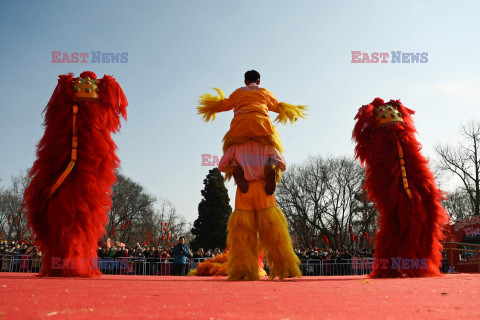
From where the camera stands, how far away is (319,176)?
1390 inches

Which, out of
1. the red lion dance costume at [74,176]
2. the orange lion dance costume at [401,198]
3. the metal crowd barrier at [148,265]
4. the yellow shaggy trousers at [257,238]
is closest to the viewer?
the yellow shaggy trousers at [257,238]

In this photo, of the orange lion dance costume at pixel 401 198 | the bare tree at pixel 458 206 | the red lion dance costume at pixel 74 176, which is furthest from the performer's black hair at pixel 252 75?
the bare tree at pixel 458 206

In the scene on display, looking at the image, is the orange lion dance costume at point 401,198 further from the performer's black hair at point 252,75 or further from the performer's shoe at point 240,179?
the performer's shoe at point 240,179

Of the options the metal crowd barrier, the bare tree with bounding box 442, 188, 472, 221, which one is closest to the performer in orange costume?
the metal crowd barrier

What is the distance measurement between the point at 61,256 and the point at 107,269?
9.43 meters

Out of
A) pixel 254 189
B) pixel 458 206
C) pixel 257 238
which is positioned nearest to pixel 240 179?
pixel 254 189

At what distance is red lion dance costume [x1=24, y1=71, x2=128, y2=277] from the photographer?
556 cm

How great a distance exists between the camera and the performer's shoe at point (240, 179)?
5.67 metres

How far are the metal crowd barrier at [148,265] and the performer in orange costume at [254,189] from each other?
9654mm

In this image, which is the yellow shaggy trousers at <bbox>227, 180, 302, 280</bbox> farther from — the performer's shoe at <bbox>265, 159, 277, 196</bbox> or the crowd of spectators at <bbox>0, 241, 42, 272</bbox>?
the crowd of spectators at <bbox>0, 241, 42, 272</bbox>

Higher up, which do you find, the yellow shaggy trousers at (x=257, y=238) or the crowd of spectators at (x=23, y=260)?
the yellow shaggy trousers at (x=257, y=238)

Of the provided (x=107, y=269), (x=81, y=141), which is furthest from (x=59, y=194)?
(x=107, y=269)

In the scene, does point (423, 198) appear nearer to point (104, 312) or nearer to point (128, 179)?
point (104, 312)

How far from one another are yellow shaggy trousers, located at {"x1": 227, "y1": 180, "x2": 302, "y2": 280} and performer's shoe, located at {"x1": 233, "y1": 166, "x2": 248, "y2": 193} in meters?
0.07
